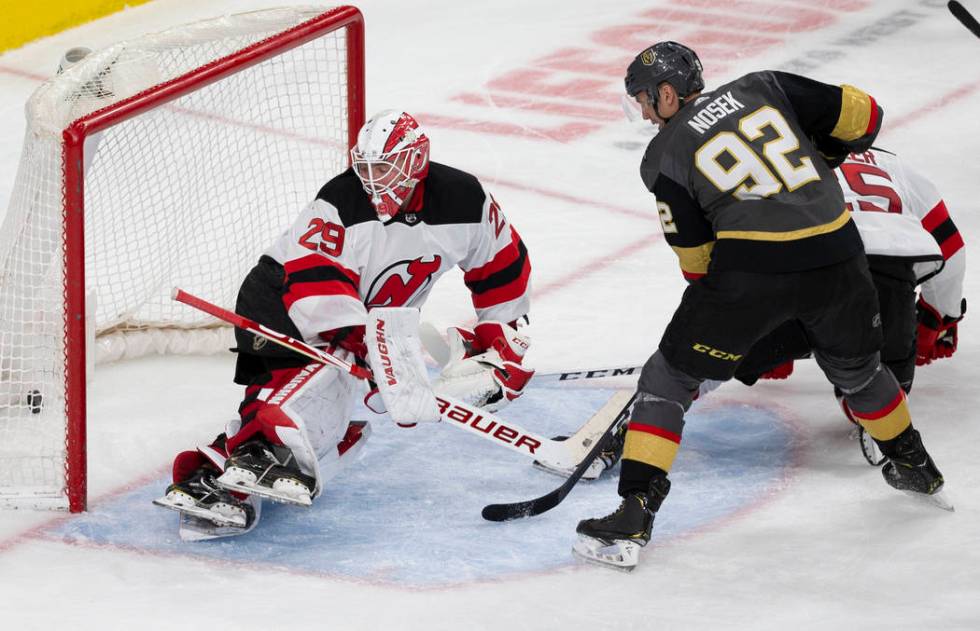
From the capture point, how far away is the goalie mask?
3.43m

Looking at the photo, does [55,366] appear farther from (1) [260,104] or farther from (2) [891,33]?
(2) [891,33]

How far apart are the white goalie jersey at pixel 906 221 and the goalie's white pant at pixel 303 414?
1.18 m

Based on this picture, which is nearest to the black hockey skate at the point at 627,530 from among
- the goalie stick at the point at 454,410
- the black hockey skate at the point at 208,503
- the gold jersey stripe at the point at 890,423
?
the goalie stick at the point at 454,410

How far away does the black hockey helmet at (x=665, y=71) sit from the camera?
129 inches

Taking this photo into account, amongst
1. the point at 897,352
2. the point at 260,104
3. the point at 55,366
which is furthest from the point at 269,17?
the point at 897,352

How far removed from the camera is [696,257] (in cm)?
329

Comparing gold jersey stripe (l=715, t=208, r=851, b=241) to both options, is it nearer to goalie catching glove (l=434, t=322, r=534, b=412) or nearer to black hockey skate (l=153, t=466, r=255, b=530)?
goalie catching glove (l=434, t=322, r=534, b=412)

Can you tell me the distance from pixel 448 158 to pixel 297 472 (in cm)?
245

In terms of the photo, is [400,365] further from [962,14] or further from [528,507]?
[962,14]

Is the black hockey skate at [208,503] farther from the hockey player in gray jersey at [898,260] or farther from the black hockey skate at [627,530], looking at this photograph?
the hockey player in gray jersey at [898,260]

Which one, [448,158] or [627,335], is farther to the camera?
[448,158]

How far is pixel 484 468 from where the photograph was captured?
3781 mm

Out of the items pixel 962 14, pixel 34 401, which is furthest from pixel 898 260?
pixel 34 401

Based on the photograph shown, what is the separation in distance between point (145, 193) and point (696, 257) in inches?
56.6
